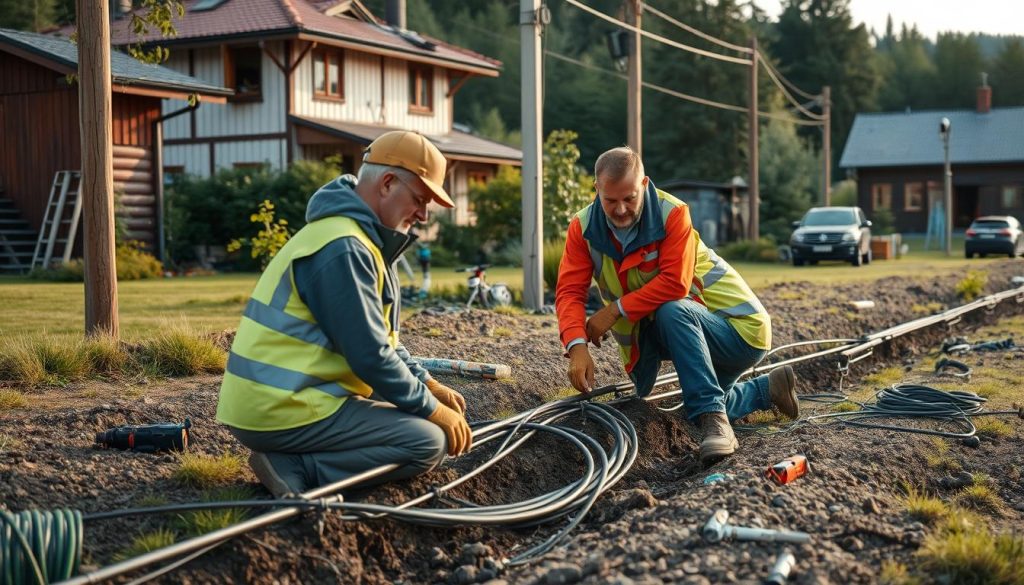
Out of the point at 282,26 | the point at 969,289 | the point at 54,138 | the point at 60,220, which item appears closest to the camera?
the point at 969,289

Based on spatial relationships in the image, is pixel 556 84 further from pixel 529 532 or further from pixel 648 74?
pixel 529 532

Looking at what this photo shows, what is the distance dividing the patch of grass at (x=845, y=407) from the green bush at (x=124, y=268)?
12949 millimetres

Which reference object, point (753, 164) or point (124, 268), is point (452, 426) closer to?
point (124, 268)

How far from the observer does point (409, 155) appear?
177 inches

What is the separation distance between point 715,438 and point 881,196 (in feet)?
161

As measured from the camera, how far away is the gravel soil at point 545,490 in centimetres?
401

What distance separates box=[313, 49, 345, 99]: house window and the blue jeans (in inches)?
926

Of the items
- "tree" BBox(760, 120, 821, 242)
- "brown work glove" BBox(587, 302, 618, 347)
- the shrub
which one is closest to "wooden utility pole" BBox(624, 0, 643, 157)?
the shrub

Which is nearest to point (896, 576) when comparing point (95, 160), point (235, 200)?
point (95, 160)

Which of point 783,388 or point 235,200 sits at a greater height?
point 235,200

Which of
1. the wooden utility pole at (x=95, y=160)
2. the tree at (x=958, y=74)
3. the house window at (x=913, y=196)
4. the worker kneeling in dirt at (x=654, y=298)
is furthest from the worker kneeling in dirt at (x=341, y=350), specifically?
the tree at (x=958, y=74)

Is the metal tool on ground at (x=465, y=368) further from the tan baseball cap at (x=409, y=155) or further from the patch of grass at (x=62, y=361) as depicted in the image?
the tan baseball cap at (x=409, y=155)

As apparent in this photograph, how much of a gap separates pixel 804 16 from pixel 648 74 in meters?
17.2

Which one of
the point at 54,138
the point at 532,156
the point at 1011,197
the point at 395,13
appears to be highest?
the point at 395,13
